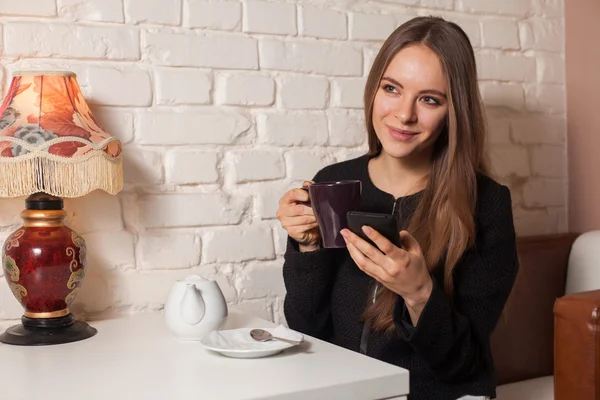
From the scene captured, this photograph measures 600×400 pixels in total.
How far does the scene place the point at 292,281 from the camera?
1516 millimetres

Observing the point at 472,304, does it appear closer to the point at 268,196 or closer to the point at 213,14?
the point at 268,196

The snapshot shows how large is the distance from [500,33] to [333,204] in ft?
3.42

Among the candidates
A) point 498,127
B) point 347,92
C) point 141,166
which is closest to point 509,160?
point 498,127

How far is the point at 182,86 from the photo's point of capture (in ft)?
5.19

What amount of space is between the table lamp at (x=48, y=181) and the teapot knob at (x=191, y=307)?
19cm

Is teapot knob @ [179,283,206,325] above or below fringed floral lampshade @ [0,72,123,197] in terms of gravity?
below

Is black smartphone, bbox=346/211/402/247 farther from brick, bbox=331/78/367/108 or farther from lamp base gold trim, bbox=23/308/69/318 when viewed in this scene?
brick, bbox=331/78/367/108

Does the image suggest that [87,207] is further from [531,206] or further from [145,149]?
[531,206]

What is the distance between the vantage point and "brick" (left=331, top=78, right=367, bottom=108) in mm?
1777

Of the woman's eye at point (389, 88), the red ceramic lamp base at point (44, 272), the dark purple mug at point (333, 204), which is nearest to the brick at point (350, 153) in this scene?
the woman's eye at point (389, 88)

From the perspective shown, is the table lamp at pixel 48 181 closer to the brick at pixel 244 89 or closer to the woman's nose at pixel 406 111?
the brick at pixel 244 89

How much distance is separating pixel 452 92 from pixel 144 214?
66 cm

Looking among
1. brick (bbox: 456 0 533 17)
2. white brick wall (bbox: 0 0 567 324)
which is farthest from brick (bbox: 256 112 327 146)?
brick (bbox: 456 0 533 17)

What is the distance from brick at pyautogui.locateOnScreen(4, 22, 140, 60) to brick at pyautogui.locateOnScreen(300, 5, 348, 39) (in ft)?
1.31
